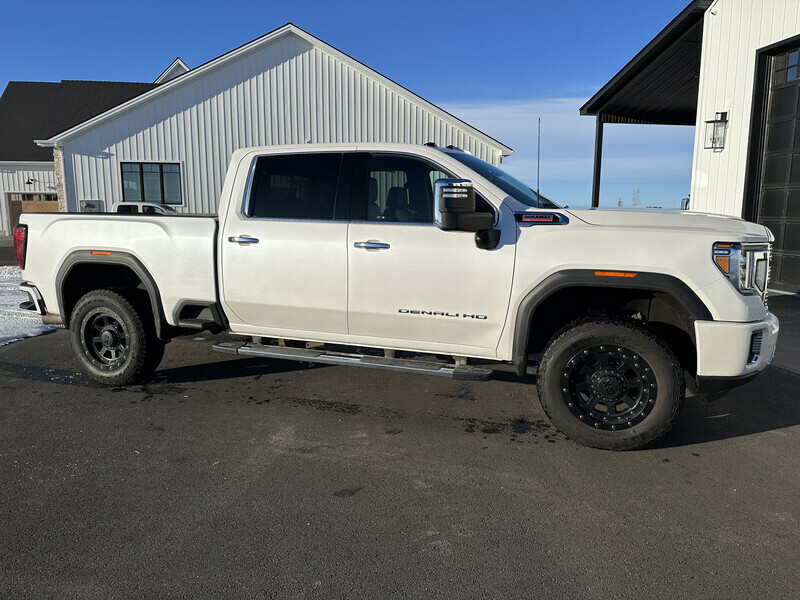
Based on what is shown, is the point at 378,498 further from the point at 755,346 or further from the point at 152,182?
the point at 152,182

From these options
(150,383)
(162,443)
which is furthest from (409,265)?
(150,383)

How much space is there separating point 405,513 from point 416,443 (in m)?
0.98

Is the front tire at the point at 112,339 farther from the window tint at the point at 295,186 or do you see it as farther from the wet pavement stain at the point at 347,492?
the wet pavement stain at the point at 347,492

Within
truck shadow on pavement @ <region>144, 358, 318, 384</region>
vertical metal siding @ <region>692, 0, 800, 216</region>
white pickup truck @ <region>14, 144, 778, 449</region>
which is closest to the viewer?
white pickup truck @ <region>14, 144, 778, 449</region>

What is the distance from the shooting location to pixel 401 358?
4543 millimetres

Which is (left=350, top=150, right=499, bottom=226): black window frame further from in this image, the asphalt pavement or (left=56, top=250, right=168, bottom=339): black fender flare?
(left=56, top=250, right=168, bottom=339): black fender flare

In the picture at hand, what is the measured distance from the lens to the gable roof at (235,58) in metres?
19.4

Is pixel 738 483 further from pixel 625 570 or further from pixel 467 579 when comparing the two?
pixel 467 579

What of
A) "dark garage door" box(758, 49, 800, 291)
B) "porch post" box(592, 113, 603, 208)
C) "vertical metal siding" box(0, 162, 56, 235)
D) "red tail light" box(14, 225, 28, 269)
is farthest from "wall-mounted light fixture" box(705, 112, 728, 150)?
"vertical metal siding" box(0, 162, 56, 235)

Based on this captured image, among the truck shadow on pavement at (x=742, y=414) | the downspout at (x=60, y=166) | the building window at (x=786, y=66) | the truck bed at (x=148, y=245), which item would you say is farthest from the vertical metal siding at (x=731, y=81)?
the downspout at (x=60, y=166)

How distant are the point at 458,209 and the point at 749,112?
876 centimetres

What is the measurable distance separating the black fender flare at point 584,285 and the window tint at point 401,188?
962mm

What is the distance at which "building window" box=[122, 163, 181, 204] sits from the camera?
2017 centimetres

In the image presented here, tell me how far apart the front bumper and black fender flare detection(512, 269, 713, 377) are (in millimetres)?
108
